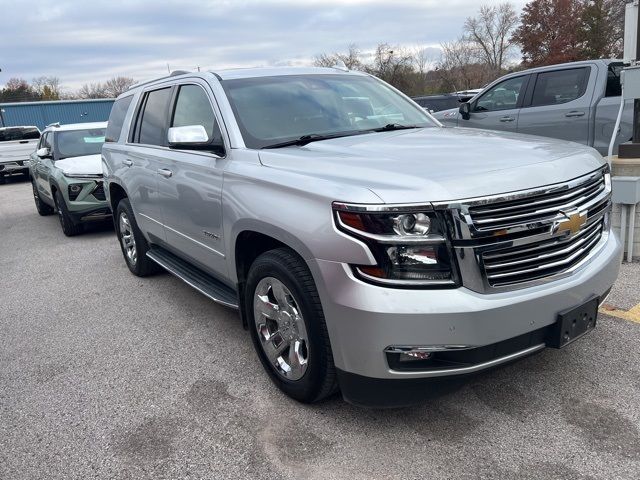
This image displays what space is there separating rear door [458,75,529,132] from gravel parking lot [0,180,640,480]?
448 cm

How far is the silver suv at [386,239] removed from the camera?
7.86 ft

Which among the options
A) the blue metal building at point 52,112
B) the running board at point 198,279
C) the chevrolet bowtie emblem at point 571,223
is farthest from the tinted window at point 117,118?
the blue metal building at point 52,112

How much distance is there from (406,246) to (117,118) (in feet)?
15.6

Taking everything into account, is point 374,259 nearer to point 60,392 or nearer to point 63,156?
point 60,392

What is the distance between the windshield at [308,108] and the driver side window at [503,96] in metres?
4.70

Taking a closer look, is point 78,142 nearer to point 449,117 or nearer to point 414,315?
point 449,117

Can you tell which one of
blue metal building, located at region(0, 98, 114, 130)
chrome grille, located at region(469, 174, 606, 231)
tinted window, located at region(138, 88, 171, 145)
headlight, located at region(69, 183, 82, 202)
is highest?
blue metal building, located at region(0, 98, 114, 130)

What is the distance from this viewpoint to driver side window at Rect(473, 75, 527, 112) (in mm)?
8430

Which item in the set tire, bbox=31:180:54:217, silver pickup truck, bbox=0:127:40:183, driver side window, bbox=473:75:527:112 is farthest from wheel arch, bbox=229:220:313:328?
silver pickup truck, bbox=0:127:40:183

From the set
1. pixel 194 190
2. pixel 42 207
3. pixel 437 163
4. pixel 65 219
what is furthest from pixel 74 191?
→ pixel 437 163

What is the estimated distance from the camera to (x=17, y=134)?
1878 centimetres

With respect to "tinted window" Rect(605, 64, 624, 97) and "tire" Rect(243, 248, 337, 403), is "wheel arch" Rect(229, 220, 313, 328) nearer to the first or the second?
"tire" Rect(243, 248, 337, 403)

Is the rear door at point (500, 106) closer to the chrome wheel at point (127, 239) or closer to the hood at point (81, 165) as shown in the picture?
the chrome wheel at point (127, 239)

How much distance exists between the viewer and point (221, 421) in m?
3.06
